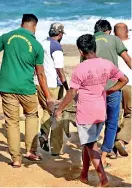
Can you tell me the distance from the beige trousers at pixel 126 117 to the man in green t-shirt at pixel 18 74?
1.05 metres

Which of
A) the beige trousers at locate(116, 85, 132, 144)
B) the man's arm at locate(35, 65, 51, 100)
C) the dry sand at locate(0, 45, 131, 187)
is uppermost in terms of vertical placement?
the man's arm at locate(35, 65, 51, 100)

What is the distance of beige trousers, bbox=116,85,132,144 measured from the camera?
264 inches

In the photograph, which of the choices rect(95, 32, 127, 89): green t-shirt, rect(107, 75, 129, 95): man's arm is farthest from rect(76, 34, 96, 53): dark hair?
rect(95, 32, 127, 89): green t-shirt

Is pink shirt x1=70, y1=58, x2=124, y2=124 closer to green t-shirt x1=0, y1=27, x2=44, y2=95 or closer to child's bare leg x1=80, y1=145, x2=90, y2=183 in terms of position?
child's bare leg x1=80, y1=145, x2=90, y2=183

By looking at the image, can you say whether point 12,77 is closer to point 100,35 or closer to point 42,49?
point 42,49

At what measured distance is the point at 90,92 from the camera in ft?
17.6

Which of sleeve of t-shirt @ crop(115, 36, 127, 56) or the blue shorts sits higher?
sleeve of t-shirt @ crop(115, 36, 127, 56)

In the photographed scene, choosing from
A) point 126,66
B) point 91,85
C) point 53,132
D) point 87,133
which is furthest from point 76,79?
point 53,132

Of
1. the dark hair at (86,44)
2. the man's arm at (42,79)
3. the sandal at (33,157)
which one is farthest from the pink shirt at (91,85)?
the sandal at (33,157)

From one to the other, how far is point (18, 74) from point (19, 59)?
18 centimetres

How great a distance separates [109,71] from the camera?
5.38m

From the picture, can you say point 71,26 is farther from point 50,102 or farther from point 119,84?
point 119,84

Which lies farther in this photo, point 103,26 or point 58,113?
point 103,26

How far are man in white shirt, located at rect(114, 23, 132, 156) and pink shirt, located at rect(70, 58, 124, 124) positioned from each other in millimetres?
1196
